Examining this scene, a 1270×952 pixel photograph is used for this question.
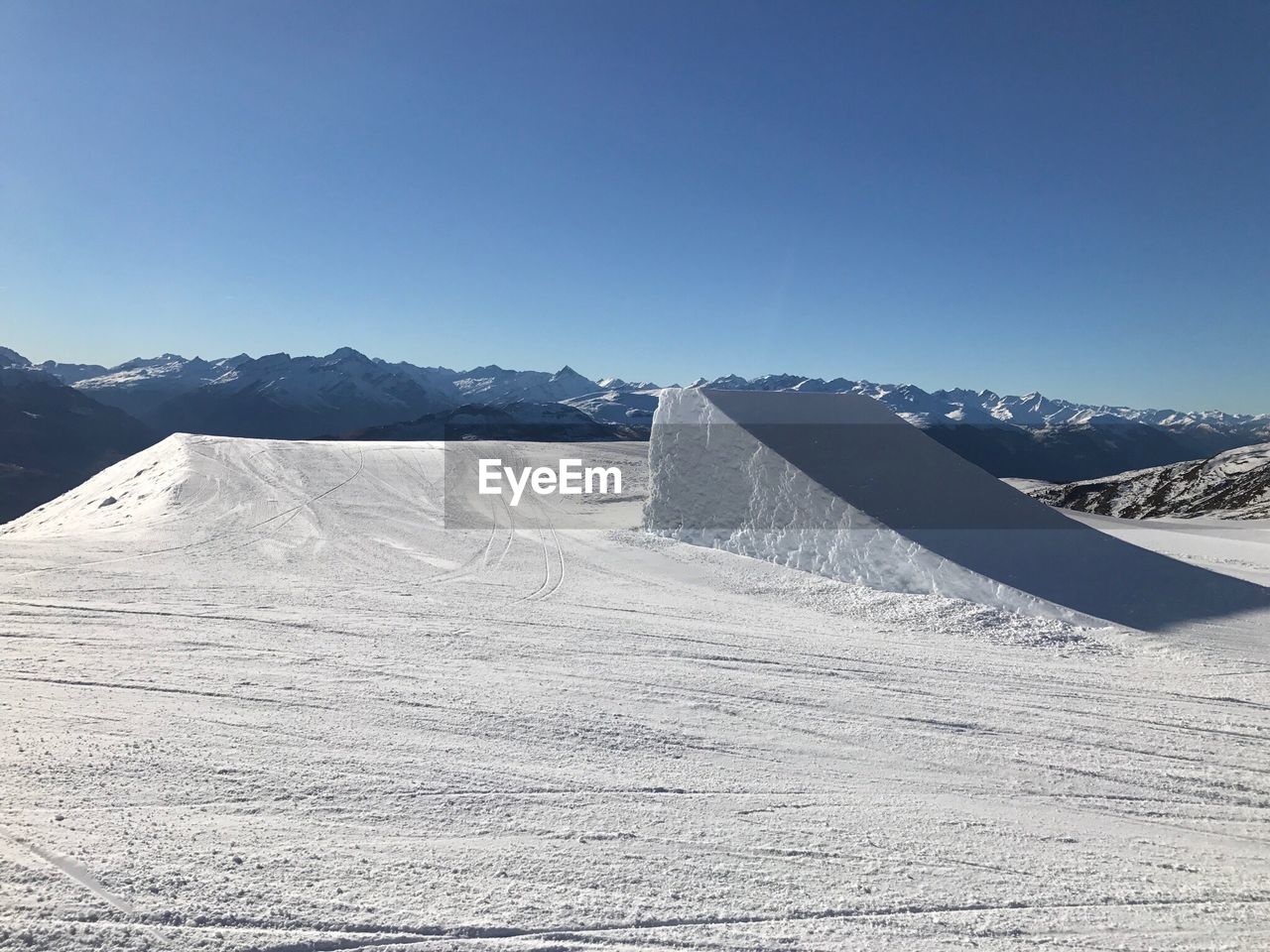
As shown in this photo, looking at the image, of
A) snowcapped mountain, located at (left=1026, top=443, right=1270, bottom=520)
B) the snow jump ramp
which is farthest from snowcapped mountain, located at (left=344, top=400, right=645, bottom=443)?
snowcapped mountain, located at (left=1026, top=443, right=1270, bottom=520)

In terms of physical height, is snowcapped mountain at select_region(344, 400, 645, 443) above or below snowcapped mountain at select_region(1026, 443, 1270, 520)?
above

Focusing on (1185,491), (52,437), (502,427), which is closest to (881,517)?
(1185,491)

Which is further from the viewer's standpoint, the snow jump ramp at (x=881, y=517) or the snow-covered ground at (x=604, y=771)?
the snow jump ramp at (x=881, y=517)

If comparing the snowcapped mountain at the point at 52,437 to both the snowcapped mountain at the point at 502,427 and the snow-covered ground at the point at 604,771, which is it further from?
the snow-covered ground at the point at 604,771

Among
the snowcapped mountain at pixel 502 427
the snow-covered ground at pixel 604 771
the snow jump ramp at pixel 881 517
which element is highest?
the snowcapped mountain at pixel 502 427

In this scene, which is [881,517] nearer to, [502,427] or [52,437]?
[502,427]

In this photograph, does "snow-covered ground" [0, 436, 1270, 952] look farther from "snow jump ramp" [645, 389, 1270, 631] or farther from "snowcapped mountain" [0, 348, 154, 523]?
"snowcapped mountain" [0, 348, 154, 523]

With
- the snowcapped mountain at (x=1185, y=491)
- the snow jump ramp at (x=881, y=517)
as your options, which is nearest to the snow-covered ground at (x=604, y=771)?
the snow jump ramp at (x=881, y=517)

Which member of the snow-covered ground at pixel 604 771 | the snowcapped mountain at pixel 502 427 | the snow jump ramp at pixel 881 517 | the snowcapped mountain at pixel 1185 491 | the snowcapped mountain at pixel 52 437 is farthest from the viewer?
the snowcapped mountain at pixel 52 437
